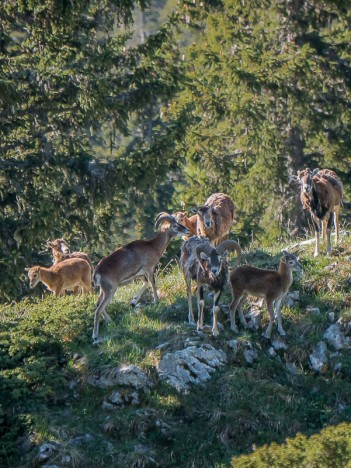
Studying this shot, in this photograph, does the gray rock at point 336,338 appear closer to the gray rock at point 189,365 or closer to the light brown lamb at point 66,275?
the gray rock at point 189,365

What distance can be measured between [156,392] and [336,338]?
3142 mm

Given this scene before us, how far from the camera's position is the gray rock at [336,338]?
18.2 meters

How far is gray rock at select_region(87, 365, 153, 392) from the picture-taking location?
17.2m

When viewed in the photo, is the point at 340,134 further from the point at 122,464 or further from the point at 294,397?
the point at 122,464

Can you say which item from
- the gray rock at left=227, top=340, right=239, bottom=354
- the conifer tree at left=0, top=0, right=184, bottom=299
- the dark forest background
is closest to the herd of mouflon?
the gray rock at left=227, top=340, right=239, bottom=354

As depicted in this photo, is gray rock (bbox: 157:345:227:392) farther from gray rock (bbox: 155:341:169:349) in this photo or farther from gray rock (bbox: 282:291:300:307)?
gray rock (bbox: 282:291:300:307)

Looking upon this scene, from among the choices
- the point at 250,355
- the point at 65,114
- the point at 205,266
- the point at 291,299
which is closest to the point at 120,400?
the point at 250,355

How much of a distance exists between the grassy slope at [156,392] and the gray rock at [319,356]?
0.10 m

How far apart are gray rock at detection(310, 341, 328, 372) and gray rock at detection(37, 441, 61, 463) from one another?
169 inches

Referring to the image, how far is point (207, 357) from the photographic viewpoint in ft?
57.7

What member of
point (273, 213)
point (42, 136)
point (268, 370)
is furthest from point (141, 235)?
point (268, 370)

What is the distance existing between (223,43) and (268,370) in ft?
52.3

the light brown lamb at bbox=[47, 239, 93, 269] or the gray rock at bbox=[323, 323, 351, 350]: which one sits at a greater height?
the light brown lamb at bbox=[47, 239, 93, 269]

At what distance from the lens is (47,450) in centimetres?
1597
